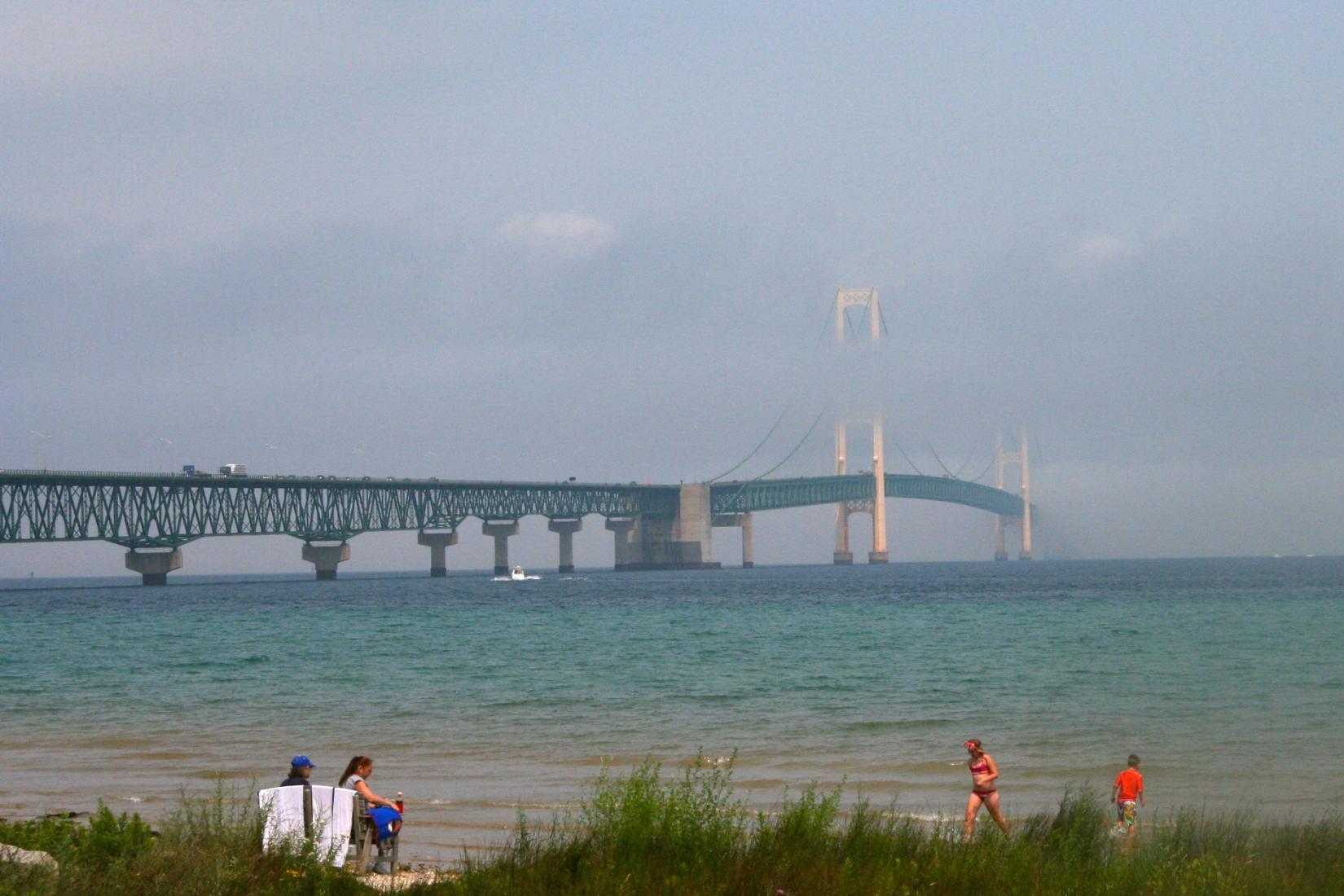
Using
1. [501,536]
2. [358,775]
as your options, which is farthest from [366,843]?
[501,536]

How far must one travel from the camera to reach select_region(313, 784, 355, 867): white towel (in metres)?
10.3

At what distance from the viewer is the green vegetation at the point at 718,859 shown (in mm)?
8820

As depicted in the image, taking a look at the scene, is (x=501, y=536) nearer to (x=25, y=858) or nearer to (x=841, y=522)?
(x=841, y=522)

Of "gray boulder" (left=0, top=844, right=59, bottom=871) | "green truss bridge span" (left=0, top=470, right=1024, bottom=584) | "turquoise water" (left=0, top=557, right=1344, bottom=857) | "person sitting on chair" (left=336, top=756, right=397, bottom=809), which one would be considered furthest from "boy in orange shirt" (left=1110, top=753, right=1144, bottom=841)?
"green truss bridge span" (left=0, top=470, right=1024, bottom=584)

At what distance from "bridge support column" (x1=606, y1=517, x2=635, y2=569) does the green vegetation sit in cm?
13596

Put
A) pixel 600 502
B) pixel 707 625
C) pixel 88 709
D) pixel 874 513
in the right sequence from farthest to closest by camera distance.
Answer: pixel 600 502 → pixel 874 513 → pixel 707 625 → pixel 88 709

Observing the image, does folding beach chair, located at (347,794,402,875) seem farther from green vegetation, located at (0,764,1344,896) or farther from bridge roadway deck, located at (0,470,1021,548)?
bridge roadway deck, located at (0,470,1021,548)

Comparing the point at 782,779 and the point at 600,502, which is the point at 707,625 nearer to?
the point at 782,779

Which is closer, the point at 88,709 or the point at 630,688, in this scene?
the point at 88,709

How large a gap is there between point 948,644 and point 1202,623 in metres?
13.5

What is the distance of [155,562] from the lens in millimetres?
112750

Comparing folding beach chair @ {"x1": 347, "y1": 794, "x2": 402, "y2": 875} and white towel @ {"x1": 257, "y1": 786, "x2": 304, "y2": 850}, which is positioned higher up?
white towel @ {"x1": 257, "y1": 786, "x2": 304, "y2": 850}

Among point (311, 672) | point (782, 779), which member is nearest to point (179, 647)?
point (311, 672)

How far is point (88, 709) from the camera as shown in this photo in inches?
1111
